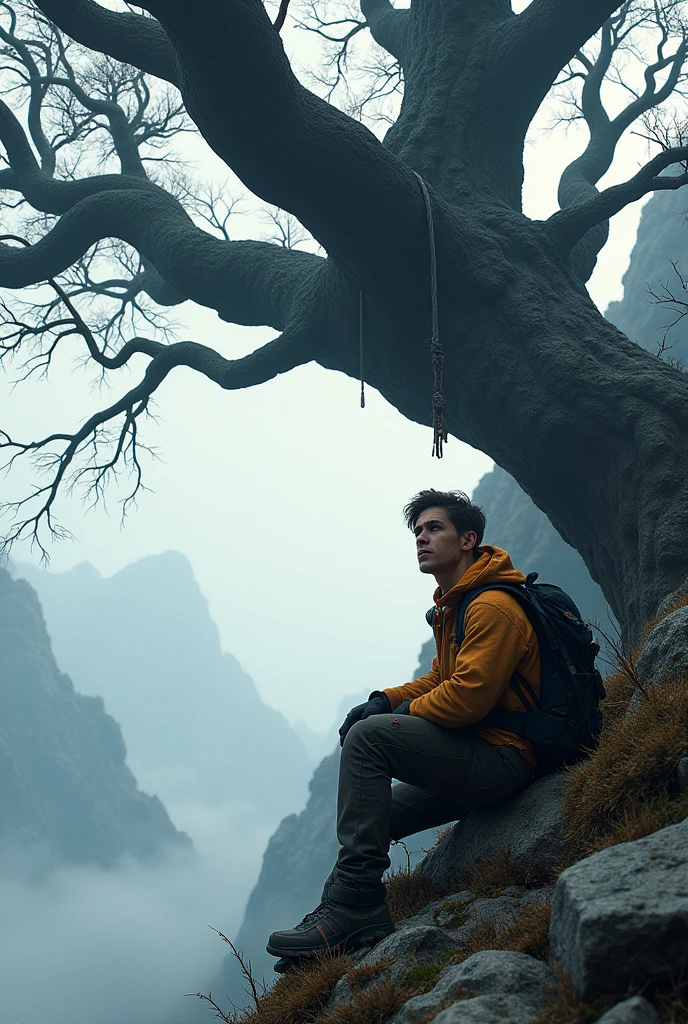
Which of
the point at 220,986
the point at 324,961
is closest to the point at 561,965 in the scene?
the point at 324,961

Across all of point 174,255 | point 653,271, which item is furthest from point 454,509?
point 653,271

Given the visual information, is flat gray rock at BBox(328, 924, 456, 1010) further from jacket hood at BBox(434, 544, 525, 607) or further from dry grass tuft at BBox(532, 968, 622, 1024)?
jacket hood at BBox(434, 544, 525, 607)

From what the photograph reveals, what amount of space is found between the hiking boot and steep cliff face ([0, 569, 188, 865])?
446 ft

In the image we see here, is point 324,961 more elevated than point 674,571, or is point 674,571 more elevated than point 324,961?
point 674,571

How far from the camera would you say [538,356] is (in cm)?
732

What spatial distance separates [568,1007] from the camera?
2.04 meters

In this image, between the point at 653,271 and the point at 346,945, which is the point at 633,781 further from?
the point at 653,271

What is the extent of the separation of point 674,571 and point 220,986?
107 metres

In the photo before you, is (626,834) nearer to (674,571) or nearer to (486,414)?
(674,571)

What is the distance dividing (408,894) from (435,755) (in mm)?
1102

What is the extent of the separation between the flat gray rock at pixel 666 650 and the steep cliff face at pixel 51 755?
Answer: 447 ft

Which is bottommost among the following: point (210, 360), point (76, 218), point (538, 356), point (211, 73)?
point (538, 356)

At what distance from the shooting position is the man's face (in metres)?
3.91

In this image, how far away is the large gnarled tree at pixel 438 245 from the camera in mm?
6180
